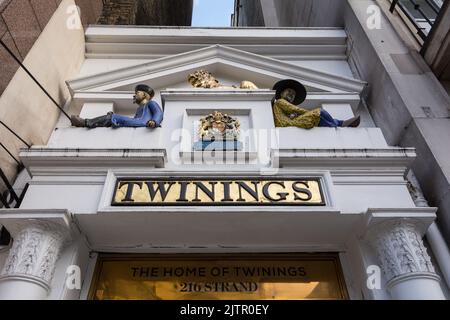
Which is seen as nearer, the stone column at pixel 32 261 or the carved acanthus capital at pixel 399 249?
the stone column at pixel 32 261

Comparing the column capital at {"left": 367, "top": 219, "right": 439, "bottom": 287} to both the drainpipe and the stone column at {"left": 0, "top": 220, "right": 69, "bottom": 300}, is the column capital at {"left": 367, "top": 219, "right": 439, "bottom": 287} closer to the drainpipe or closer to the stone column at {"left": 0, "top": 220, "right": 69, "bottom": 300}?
the drainpipe

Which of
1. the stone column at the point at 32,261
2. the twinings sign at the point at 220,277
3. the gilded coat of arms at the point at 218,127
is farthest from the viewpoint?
the gilded coat of arms at the point at 218,127

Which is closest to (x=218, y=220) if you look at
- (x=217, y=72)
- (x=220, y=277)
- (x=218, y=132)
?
(x=220, y=277)

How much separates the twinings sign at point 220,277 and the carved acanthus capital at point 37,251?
70 cm

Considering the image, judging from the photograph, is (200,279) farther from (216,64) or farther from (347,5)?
(347,5)

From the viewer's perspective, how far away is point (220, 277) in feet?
16.9

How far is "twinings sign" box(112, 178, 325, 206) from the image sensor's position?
4.98 meters

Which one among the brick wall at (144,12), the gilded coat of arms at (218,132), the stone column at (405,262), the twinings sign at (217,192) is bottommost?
the stone column at (405,262)

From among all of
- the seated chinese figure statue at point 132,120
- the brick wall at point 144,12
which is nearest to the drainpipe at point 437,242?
the seated chinese figure statue at point 132,120

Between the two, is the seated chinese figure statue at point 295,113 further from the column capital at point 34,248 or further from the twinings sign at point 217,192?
the column capital at point 34,248

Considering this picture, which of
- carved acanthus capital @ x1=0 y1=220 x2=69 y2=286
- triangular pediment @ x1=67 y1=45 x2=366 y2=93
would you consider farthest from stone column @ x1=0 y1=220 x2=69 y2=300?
triangular pediment @ x1=67 y1=45 x2=366 y2=93

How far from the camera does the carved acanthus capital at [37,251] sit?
170 inches
